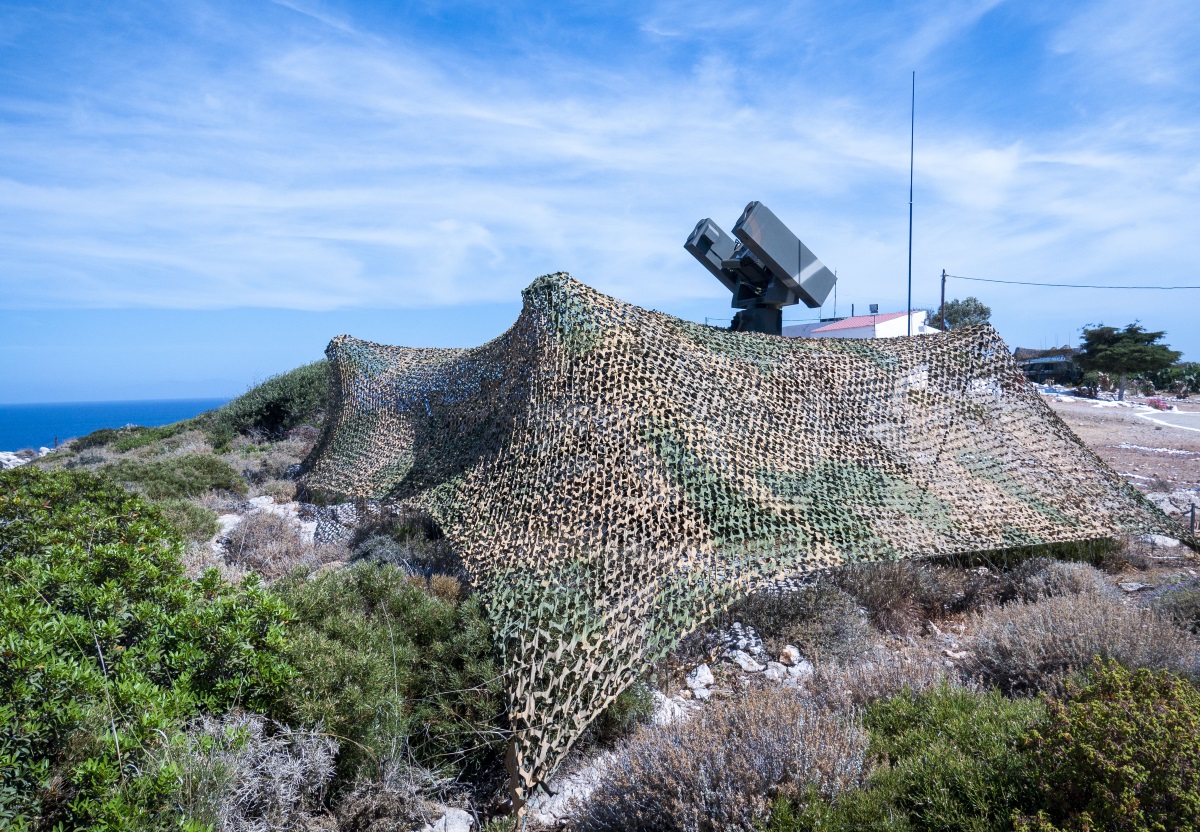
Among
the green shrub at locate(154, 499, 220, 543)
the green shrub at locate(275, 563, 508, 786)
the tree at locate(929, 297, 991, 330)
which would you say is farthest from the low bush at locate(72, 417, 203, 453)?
the tree at locate(929, 297, 991, 330)

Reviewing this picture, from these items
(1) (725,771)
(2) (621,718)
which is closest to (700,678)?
(2) (621,718)

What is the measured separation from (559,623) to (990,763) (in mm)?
2158

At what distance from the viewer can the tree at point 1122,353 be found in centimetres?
3688

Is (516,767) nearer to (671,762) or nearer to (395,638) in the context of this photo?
(671,762)

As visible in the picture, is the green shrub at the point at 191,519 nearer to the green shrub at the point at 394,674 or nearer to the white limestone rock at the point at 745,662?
the green shrub at the point at 394,674

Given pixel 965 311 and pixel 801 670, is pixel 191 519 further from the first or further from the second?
pixel 965 311

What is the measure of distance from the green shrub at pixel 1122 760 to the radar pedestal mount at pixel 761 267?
627 cm

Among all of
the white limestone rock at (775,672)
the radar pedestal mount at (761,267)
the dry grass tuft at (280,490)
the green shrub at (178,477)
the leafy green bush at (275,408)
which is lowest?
the white limestone rock at (775,672)

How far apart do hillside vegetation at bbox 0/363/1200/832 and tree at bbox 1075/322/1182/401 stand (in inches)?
1492

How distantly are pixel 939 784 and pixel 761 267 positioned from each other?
6885mm

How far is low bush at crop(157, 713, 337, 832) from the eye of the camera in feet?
8.09

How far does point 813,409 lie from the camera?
20.6 feet

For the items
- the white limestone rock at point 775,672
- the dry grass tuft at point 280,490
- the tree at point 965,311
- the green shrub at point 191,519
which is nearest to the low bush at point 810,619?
the white limestone rock at point 775,672

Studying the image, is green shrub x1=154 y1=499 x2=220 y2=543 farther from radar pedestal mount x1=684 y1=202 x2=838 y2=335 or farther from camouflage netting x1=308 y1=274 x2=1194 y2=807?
radar pedestal mount x1=684 y1=202 x2=838 y2=335
